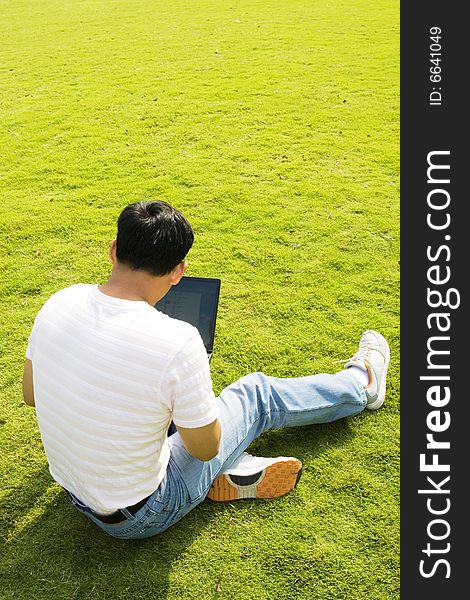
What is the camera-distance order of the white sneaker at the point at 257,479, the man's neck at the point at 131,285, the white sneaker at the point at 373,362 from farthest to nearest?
the white sneaker at the point at 373,362, the white sneaker at the point at 257,479, the man's neck at the point at 131,285

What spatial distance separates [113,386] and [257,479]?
43.1 inches

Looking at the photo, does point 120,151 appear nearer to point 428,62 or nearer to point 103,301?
point 428,62

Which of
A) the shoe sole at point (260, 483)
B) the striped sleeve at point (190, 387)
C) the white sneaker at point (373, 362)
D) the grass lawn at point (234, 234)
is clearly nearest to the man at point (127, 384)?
the striped sleeve at point (190, 387)

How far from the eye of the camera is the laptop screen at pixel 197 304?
3570 mm

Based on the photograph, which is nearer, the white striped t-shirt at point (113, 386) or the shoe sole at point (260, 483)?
the white striped t-shirt at point (113, 386)

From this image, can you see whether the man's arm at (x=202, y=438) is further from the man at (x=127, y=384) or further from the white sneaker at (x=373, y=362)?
the white sneaker at (x=373, y=362)

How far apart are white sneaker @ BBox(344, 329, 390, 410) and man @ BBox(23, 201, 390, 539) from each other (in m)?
1.31

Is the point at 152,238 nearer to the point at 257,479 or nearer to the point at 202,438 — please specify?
the point at 202,438

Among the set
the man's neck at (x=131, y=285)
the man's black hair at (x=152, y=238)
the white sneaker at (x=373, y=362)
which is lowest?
the white sneaker at (x=373, y=362)

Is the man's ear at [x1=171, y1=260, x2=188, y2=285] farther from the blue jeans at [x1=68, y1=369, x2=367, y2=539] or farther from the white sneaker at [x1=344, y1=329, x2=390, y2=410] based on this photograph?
the white sneaker at [x1=344, y1=329, x2=390, y2=410]

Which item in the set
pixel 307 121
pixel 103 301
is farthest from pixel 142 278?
pixel 307 121

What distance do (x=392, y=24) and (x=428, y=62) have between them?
18.8 feet

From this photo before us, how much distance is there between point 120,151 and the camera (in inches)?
282

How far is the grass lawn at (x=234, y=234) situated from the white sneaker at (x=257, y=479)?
0.07 meters
